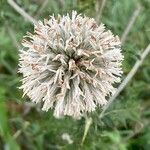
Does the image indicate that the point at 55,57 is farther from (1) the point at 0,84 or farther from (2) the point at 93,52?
(1) the point at 0,84

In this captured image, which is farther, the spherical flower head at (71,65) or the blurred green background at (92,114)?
the blurred green background at (92,114)

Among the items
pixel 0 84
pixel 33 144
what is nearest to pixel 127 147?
pixel 33 144

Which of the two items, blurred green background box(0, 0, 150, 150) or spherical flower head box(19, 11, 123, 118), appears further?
blurred green background box(0, 0, 150, 150)

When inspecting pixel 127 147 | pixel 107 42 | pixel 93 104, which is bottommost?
pixel 127 147

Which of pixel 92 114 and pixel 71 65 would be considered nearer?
pixel 71 65
